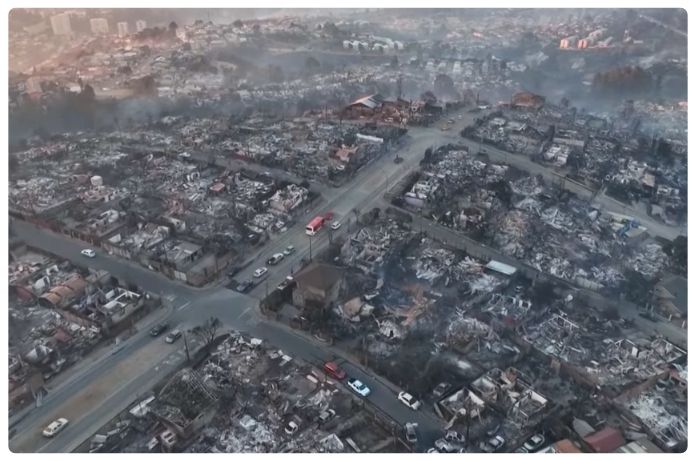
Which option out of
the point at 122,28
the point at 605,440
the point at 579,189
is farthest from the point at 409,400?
the point at 122,28

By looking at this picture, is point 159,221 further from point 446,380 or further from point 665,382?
point 665,382

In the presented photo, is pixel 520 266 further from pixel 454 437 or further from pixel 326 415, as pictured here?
pixel 326 415

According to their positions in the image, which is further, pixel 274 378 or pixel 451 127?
pixel 451 127

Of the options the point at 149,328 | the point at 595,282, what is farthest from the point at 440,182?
the point at 149,328

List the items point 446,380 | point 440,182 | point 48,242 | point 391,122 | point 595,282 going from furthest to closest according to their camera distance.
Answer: point 391,122 → point 440,182 → point 48,242 → point 595,282 → point 446,380

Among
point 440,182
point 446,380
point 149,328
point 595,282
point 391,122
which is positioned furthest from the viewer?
point 391,122

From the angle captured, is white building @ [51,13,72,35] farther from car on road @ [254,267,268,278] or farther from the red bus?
car on road @ [254,267,268,278]
